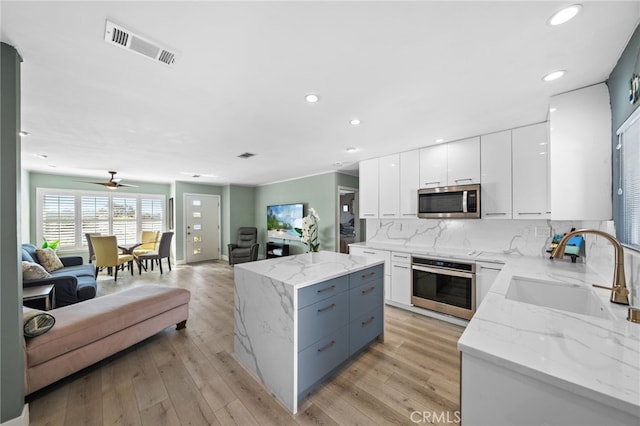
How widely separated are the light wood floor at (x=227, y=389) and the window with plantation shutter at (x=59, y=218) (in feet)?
18.3

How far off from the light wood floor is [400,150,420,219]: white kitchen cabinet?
171 cm

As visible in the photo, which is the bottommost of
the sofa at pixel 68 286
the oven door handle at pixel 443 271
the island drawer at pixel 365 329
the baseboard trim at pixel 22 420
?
the baseboard trim at pixel 22 420

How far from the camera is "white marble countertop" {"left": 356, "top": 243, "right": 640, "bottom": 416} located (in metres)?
0.64

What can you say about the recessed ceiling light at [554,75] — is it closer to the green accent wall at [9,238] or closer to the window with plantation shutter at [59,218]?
the green accent wall at [9,238]

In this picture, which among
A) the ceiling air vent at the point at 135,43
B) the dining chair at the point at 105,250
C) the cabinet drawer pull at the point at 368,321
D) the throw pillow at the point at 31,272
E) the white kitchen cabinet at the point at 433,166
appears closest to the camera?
the ceiling air vent at the point at 135,43

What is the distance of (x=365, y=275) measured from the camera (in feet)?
7.70

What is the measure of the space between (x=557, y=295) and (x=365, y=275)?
1.39m

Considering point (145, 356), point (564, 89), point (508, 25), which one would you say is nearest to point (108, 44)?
point (508, 25)

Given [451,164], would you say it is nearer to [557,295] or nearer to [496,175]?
[496,175]

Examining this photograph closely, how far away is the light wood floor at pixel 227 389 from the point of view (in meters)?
1.66

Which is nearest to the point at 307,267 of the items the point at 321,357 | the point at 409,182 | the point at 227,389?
the point at 321,357

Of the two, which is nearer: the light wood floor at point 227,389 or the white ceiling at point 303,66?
the white ceiling at point 303,66

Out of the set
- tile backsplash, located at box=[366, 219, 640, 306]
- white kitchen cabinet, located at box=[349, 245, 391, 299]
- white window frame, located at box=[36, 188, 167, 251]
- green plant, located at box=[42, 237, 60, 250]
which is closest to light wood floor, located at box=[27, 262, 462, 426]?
white kitchen cabinet, located at box=[349, 245, 391, 299]

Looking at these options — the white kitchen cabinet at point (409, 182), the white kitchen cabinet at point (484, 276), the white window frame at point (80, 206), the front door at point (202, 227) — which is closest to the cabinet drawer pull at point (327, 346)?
the white kitchen cabinet at point (484, 276)
